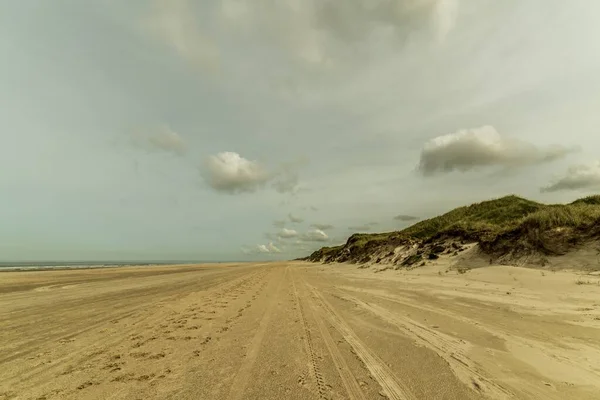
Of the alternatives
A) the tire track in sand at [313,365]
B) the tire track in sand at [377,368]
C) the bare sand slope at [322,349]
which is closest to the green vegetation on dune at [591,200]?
the bare sand slope at [322,349]

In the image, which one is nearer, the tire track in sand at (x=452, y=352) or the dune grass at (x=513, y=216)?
the tire track in sand at (x=452, y=352)

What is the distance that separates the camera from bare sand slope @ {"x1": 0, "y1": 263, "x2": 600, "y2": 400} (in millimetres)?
4984

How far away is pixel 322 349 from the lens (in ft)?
22.9

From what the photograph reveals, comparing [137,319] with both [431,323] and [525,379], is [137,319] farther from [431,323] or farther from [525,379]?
[525,379]

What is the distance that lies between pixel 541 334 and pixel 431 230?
1628 inches

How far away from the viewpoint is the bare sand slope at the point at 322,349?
16.4 ft

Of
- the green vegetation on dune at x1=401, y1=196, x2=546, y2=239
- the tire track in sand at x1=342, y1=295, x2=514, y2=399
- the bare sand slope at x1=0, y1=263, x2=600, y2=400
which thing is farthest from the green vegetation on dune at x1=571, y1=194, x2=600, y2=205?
the tire track in sand at x1=342, y1=295, x2=514, y2=399

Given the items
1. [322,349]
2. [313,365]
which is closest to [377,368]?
[313,365]

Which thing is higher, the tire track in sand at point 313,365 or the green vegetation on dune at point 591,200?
the green vegetation on dune at point 591,200

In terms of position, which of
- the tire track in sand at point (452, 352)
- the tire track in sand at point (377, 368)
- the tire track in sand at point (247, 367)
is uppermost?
the tire track in sand at point (452, 352)

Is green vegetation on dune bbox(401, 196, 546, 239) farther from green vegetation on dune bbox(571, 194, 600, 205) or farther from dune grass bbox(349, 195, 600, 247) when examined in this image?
green vegetation on dune bbox(571, 194, 600, 205)

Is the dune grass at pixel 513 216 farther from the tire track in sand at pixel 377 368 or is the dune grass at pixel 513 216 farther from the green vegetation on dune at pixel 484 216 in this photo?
the tire track in sand at pixel 377 368

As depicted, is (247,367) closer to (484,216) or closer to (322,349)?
(322,349)

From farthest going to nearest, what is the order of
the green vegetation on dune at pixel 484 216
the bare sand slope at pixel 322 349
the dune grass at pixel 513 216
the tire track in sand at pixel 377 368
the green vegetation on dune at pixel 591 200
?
the green vegetation on dune at pixel 591 200, the green vegetation on dune at pixel 484 216, the dune grass at pixel 513 216, the bare sand slope at pixel 322 349, the tire track in sand at pixel 377 368
